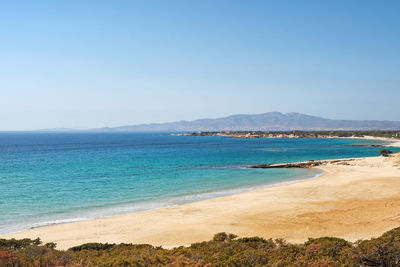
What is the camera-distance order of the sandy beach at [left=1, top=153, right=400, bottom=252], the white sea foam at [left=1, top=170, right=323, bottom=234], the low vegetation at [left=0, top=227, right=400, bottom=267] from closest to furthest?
1. the low vegetation at [left=0, top=227, right=400, bottom=267]
2. the sandy beach at [left=1, top=153, right=400, bottom=252]
3. the white sea foam at [left=1, top=170, right=323, bottom=234]

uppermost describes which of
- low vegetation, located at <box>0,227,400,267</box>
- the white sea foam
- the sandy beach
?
low vegetation, located at <box>0,227,400,267</box>

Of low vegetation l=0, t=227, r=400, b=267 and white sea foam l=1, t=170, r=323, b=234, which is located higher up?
low vegetation l=0, t=227, r=400, b=267

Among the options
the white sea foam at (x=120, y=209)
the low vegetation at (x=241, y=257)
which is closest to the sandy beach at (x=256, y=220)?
the white sea foam at (x=120, y=209)

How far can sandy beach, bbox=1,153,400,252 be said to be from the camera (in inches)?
642

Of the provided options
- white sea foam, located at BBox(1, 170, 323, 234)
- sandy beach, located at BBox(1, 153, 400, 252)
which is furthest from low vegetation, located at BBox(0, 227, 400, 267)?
white sea foam, located at BBox(1, 170, 323, 234)

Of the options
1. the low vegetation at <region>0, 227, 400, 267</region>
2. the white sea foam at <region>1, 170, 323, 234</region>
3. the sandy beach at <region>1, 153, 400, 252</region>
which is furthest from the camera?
the white sea foam at <region>1, 170, 323, 234</region>

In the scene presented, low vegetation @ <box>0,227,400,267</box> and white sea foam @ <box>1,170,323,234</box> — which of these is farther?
white sea foam @ <box>1,170,323,234</box>

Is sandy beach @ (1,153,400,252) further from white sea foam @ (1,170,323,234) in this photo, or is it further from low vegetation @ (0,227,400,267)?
low vegetation @ (0,227,400,267)

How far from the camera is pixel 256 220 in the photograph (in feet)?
63.2

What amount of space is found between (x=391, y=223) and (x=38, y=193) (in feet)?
92.3

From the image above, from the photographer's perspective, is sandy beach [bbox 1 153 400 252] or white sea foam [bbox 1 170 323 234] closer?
sandy beach [bbox 1 153 400 252]

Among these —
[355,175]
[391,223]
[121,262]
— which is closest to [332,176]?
[355,175]

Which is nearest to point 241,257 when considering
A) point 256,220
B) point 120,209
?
point 256,220

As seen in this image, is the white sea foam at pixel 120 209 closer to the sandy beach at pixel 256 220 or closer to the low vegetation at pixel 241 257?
the sandy beach at pixel 256 220
